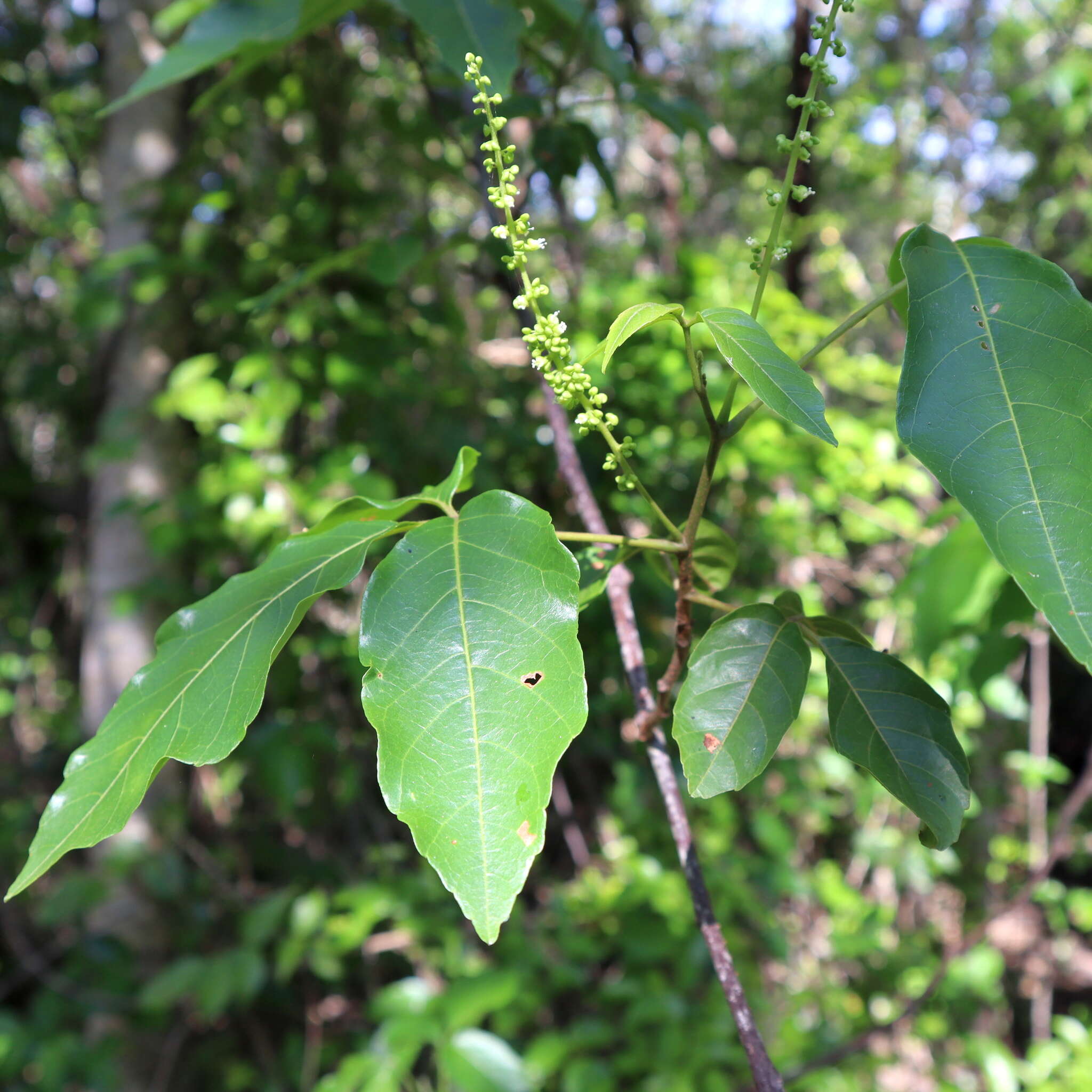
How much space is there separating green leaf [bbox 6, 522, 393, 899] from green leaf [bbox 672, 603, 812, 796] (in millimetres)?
286

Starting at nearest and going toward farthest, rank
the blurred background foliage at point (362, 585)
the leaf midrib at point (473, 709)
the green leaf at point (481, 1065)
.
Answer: the leaf midrib at point (473, 709) → the green leaf at point (481, 1065) → the blurred background foliage at point (362, 585)

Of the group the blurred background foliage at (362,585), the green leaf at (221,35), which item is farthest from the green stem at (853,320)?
the green leaf at (221,35)

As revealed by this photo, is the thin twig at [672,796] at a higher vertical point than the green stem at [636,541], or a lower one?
lower

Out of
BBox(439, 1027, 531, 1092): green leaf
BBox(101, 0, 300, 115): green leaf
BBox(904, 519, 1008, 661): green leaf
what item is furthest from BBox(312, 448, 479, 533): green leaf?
BBox(439, 1027, 531, 1092): green leaf

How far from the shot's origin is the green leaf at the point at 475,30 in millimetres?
1140

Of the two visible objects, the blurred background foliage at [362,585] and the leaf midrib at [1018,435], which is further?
the blurred background foliage at [362,585]

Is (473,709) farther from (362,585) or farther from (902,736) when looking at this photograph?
(362,585)

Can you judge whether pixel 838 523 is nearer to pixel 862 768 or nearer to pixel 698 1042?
pixel 698 1042

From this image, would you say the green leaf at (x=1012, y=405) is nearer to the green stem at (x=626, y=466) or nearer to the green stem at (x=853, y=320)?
the green stem at (x=853, y=320)

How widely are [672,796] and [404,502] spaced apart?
36 centimetres

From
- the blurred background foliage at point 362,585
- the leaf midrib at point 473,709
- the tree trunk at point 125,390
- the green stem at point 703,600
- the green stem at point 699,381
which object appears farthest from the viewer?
the tree trunk at point 125,390

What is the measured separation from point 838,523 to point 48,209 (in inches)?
146

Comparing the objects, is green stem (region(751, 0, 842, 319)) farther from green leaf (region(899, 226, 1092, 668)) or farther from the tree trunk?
the tree trunk

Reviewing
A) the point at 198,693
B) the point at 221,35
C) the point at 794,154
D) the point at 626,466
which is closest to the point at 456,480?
the point at 626,466
